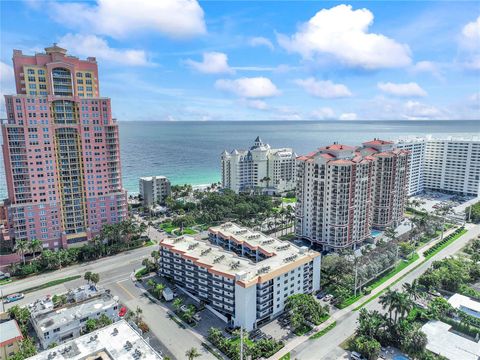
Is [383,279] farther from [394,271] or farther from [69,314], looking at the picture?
[69,314]

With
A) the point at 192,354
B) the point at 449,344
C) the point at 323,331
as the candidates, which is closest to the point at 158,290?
the point at 192,354

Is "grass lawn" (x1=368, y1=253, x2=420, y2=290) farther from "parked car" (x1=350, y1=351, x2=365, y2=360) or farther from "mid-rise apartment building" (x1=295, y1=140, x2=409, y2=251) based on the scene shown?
"parked car" (x1=350, y1=351, x2=365, y2=360)

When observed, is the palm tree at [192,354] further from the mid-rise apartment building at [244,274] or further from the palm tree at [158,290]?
the palm tree at [158,290]

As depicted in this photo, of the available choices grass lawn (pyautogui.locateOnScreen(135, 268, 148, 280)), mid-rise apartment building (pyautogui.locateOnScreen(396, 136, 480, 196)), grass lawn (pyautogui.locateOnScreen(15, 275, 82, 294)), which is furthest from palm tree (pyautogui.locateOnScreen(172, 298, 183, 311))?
mid-rise apartment building (pyautogui.locateOnScreen(396, 136, 480, 196))

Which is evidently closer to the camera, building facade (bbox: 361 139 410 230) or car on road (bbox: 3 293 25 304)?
car on road (bbox: 3 293 25 304)

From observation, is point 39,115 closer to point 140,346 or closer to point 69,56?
point 69,56
